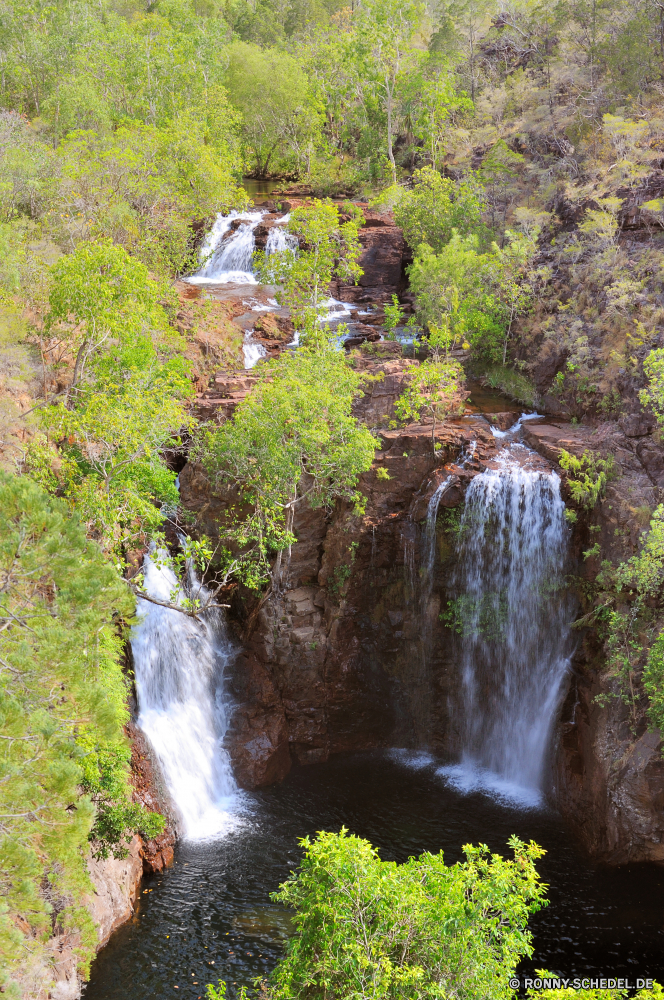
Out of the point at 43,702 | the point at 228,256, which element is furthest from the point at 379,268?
the point at 43,702

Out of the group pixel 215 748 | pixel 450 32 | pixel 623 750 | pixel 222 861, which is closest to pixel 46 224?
pixel 215 748

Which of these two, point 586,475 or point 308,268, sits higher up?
point 308,268

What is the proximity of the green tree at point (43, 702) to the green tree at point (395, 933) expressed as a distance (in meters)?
3.77

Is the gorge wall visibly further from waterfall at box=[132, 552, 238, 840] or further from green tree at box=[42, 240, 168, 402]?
green tree at box=[42, 240, 168, 402]

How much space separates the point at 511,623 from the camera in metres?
24.0

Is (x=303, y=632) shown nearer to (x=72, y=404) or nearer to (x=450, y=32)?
(x=72, y=404)

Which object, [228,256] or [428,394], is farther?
[228,256]

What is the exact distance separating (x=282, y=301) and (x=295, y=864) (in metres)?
21.1

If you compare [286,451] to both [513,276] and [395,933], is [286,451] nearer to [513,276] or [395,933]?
[395,933]

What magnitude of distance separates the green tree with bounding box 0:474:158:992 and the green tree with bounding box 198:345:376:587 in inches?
308

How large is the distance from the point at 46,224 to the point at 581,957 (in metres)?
28.7

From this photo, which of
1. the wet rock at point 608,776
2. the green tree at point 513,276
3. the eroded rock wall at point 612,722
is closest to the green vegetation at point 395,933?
the wet rock at point 608,776

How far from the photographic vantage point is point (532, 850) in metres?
10.9

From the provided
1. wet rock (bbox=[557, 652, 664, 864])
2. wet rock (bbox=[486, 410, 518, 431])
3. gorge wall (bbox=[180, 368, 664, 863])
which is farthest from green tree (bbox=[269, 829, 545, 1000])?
wet rock (bbox=[486, 410, 518, 431])
